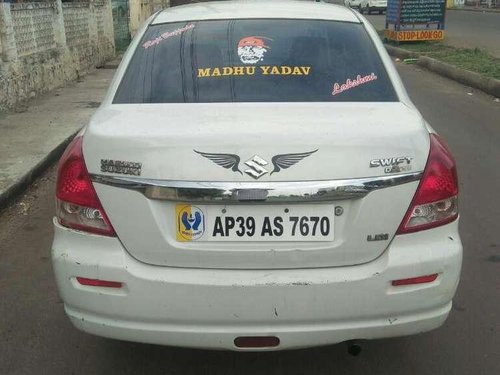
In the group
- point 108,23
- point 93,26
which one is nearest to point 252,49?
point 93,26

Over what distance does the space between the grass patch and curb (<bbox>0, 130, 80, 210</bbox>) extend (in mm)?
7959

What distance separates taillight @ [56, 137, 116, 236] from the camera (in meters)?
2.30

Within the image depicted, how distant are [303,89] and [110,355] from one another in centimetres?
158

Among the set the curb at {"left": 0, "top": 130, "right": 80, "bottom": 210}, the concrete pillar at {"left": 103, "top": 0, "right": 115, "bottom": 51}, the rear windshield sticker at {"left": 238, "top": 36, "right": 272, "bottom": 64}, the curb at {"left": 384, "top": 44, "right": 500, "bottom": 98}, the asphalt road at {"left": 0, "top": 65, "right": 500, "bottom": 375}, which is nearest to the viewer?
the asphalt road at {"left": 0, "top": 65, "right": 500, "bottom": 375}

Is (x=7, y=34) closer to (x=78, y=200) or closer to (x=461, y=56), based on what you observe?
(x=78, y=200)

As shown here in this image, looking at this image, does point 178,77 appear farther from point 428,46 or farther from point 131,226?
point 428,46

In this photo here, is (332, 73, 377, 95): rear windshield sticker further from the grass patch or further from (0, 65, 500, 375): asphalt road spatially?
the grass patch

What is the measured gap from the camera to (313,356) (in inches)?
112

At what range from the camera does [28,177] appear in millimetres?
5609

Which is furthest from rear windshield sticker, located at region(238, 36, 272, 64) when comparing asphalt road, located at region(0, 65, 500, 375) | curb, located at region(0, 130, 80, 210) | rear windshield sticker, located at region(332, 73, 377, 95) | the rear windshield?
curb, located at region(0, 130, 80, 210)

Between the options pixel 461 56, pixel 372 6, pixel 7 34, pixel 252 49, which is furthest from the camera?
pixel 372 6

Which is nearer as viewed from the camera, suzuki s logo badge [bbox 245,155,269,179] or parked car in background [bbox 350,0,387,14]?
suzuki s logo badge [bbox 245,155,269,179]

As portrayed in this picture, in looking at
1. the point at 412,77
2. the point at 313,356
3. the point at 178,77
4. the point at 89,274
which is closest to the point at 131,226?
the point at 89,274

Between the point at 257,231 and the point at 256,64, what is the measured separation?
3.39ft
